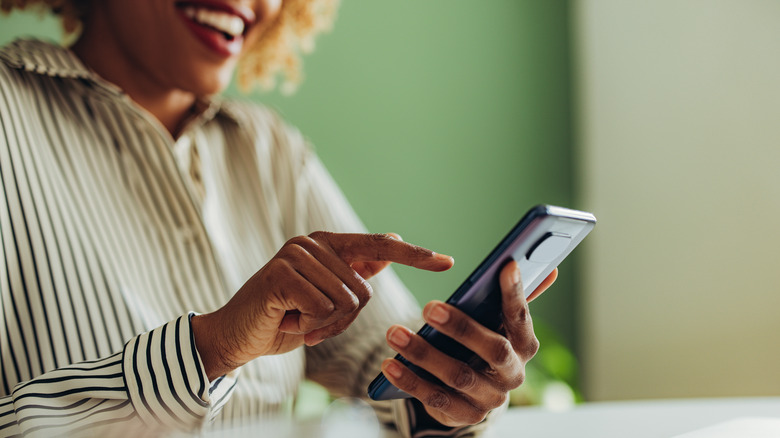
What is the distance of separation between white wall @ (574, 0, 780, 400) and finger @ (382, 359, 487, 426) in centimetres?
87

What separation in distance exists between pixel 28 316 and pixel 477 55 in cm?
123

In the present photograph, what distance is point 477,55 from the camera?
5.19 feet

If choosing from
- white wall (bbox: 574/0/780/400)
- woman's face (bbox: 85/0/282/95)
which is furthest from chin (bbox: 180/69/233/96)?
white wall (bbox: 574/0/780/400)

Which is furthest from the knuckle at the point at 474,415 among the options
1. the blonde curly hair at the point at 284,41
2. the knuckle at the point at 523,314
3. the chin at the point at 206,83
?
the blonde curly hair at the point at 284,41

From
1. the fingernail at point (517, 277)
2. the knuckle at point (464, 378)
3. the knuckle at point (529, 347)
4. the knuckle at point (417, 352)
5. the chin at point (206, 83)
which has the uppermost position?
the chin at point (206, 83)

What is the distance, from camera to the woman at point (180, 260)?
0.49 m

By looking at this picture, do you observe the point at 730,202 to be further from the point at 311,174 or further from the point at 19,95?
the point at 19,95

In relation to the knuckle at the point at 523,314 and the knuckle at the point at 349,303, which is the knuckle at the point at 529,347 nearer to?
the knuckle at the point at 523,314

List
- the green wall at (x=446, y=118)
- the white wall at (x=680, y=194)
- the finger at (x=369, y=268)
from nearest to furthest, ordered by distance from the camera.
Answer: the finger at (x=369, y=268)
the white wall at (x=680, y=194)
the green wall at (x=446, y=118)

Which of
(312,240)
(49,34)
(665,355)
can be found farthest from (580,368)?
(49,34)

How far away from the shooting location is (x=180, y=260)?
80 centimetres

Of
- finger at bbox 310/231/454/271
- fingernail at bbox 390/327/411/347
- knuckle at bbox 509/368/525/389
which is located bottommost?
knuckle at bbox 509/368/525/389

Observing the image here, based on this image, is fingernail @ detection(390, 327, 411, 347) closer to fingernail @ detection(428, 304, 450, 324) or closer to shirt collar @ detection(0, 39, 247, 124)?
fingernail @ detection(428, 304, 450, 324)

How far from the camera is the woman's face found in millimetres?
807
